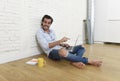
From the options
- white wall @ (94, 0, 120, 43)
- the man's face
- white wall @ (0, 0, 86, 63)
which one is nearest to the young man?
the man's face

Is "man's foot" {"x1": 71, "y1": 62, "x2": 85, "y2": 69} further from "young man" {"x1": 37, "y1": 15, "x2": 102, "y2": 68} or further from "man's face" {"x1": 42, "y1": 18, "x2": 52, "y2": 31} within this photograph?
"man's face" {"x1": 42, "y1": 18, "x2": 52, "y2": 31}

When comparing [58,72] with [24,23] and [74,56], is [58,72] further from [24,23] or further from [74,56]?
[24,23]

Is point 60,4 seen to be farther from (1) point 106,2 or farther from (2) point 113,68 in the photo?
(2) point 113,68

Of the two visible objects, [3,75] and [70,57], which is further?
[70,57]

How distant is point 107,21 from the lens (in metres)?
3.00

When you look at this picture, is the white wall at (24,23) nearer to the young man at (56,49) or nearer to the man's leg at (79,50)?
the young man at (56,49)

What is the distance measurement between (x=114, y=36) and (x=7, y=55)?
207 cm

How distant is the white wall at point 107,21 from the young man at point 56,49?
136cm

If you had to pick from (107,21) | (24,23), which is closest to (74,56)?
(24,23)

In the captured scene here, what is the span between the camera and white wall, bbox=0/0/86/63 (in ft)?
5.67

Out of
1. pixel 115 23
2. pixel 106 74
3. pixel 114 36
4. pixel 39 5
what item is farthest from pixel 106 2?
pixel 106 74

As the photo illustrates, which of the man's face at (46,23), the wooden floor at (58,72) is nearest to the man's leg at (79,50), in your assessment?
the wooden floor at (58,72)

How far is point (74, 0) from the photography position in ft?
8.83

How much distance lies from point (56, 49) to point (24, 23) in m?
0.53
